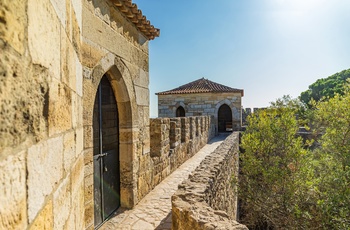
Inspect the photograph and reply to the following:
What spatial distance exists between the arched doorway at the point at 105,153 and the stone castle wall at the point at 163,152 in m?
0.57

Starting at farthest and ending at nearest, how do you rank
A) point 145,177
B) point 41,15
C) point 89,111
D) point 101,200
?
1. point 145,177
2. point 101,200
3. point 89,111
4. point 41,15

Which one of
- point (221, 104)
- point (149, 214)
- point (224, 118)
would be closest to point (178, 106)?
point (221, 104)

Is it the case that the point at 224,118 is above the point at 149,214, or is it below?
above

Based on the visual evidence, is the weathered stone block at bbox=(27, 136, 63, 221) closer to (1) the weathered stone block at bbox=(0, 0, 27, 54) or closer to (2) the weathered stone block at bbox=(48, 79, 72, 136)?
(2) the weathered stone block at bbox=(48, 79, 72, 136)

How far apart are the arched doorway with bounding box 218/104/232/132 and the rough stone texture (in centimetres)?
89

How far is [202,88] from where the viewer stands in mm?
16531

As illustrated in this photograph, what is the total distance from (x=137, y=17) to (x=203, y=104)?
1233 centimetres

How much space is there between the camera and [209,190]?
3023 mm

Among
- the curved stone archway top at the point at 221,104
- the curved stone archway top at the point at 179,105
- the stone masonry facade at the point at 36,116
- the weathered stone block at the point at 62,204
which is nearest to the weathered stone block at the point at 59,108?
the stone masonry facade at the point at 36,116

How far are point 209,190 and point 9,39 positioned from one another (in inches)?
114

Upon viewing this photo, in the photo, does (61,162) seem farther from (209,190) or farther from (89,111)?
(209,190)

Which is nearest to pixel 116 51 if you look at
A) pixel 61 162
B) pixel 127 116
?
pixel 127 116

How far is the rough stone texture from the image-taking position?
15242 mm

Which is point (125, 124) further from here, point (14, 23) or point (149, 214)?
point (14, 23)
